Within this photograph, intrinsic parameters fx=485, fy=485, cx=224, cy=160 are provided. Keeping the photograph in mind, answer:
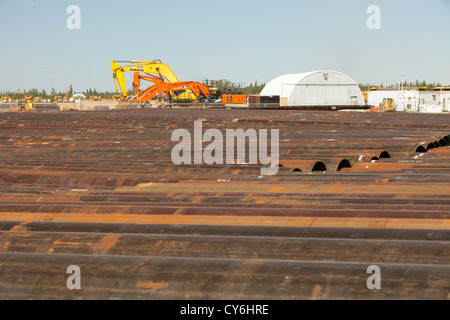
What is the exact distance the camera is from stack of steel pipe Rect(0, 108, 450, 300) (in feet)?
7.76

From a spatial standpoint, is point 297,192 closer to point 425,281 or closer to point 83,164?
point 425,281

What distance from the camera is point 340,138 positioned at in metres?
9.71

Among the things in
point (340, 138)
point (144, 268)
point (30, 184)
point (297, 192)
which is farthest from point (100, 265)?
point (340, 138)

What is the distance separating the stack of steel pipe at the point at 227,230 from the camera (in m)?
2.37

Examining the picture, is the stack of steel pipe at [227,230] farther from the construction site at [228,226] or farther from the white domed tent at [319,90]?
the white domed tent at [319,90]

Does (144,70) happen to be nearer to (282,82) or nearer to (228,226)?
(282,82)

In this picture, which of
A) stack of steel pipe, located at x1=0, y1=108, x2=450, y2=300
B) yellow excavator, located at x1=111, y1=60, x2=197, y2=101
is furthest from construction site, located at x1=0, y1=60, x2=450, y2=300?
yellow excavator, located at x1=111, y1=60, x2=197, y2=101

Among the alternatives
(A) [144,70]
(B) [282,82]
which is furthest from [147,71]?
(B) [282,82]

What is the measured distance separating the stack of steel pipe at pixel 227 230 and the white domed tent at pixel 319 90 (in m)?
44.3

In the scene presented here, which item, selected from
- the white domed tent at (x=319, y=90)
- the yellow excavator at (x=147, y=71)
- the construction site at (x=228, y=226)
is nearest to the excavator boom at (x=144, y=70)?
the yellow excavator at (x=147, y=71)

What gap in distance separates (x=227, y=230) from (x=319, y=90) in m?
50.3

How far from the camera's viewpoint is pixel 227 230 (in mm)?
3320

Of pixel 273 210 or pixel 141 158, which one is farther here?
pixel 141 158

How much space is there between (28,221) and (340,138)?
7.18m
